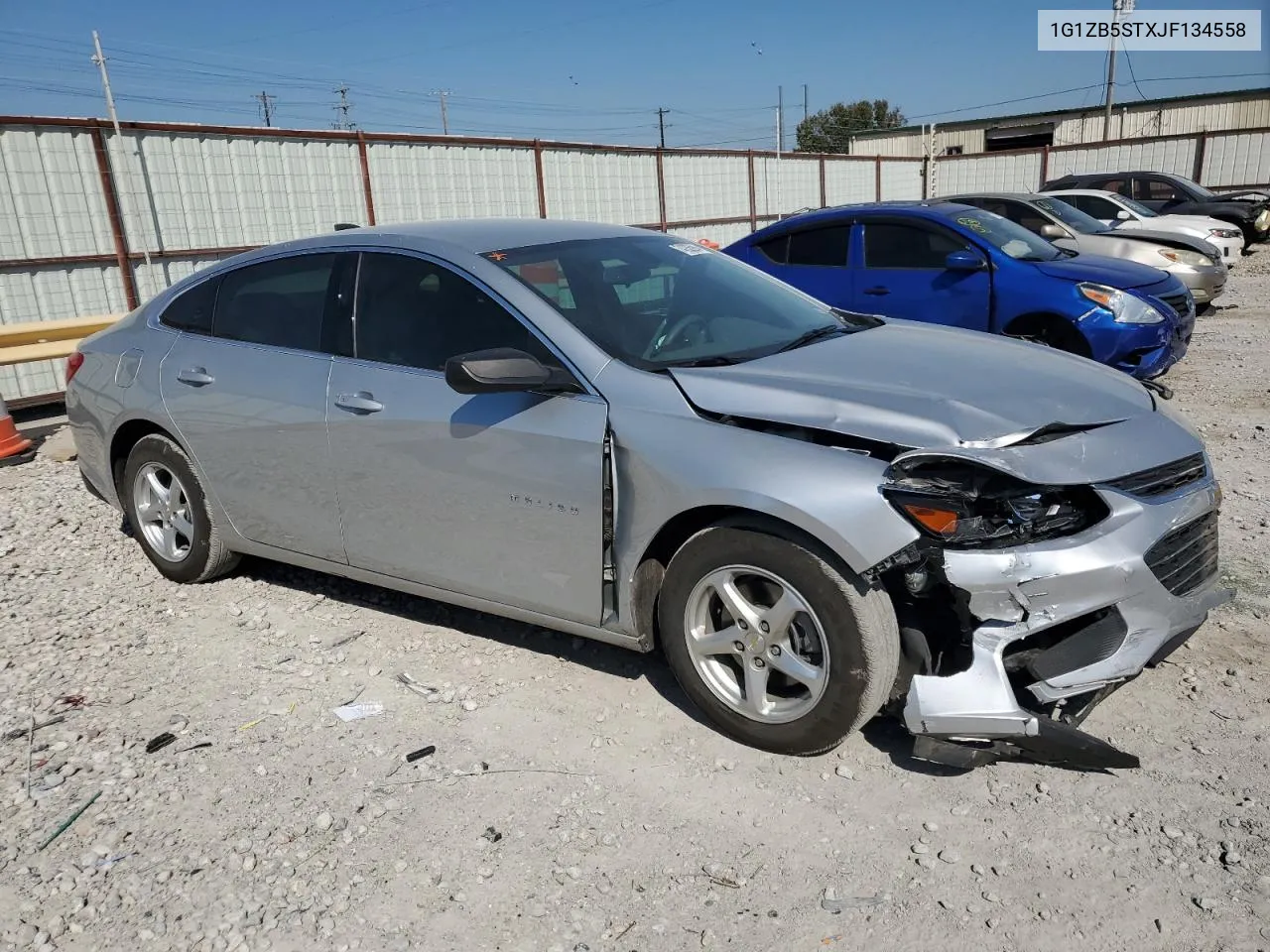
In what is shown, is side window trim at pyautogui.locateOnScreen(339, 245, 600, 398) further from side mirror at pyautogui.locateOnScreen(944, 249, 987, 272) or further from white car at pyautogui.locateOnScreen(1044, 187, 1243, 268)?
white car at pyautogui.locateOnScreen(1044, 187, 1243, 268)

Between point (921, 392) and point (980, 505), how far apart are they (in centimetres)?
43

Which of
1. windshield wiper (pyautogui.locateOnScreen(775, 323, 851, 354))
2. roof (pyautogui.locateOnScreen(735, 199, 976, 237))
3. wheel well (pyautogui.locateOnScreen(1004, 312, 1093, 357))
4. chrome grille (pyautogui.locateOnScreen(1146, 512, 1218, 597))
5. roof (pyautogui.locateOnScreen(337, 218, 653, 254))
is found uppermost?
roof (pyautogui.locateOnScreen(337, 218, 653, 254))

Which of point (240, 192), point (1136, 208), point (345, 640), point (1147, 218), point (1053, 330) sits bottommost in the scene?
point (345, 640)

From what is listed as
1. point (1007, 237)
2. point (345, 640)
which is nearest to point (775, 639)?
point (345, 640)

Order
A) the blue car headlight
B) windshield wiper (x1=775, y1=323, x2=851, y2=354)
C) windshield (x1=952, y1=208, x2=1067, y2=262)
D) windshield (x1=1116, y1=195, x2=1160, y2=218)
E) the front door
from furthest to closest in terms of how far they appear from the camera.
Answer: windshield (x1=1116, y1=195, x2=1160, y2=218)
windshield (x1=952, y1=208, x2=1067, y2=262)
the blue car headlight
windshield wiper (x1=775, y1=323, x2=851, y2=354)
the front door

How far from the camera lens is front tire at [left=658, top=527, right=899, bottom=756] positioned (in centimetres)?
293

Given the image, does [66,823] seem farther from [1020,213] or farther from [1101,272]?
[1020,213]

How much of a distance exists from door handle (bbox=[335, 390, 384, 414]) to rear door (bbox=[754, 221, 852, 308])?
556cm

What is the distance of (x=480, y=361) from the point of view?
10.7ft

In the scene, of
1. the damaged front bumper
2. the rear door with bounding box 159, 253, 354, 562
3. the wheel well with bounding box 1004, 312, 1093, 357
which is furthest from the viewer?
the wheel well with bounding box 1004, 312, 1093, 357

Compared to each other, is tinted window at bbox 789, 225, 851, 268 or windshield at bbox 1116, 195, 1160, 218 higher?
tinted window at bbox 789, 225, 851, 268

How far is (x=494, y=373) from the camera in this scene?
10.7 ft

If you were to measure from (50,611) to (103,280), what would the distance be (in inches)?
267

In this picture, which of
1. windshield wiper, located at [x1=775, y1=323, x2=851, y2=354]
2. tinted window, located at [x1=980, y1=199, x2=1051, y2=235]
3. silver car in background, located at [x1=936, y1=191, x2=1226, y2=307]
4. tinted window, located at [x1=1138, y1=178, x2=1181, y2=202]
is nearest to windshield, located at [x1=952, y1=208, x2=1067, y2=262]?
silver car in background, located at [x1=936, y1=191, x2=1226, y2=307]
